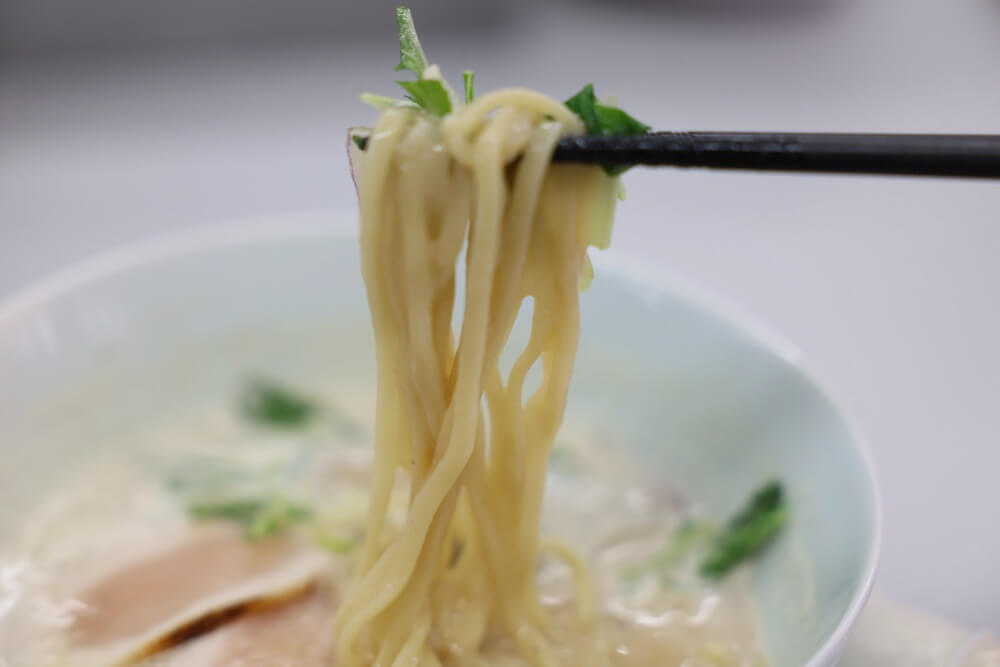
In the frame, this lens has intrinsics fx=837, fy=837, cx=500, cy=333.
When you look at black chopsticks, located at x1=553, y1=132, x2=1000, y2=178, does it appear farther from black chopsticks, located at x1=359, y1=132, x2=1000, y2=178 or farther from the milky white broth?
the milky white broth

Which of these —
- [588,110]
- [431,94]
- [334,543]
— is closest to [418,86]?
[431,94]

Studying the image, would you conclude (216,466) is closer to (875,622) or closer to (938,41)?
Answer: (875,622)

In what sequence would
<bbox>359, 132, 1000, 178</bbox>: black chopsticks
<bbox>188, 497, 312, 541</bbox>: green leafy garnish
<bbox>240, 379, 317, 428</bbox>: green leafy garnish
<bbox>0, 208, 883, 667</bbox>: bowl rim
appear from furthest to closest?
<bbox>240, 379, 317, 428</bbox>: green leafy garnish → <bbox>188, 497, 312, 541</bbox>: green leafy garnish → <bbox>0, 208, 883, 667</bbox>: bowl rim → <bbox>359, 132, 1000, 178</bbox>: black chopsticks

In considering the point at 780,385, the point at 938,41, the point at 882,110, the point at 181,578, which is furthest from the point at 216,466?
the point at 938,41

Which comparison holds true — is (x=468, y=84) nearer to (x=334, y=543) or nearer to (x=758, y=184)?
(x=334, y=543)

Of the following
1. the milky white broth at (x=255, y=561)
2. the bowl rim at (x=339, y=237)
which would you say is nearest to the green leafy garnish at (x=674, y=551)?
the milky white broth at (x=255, y=561)

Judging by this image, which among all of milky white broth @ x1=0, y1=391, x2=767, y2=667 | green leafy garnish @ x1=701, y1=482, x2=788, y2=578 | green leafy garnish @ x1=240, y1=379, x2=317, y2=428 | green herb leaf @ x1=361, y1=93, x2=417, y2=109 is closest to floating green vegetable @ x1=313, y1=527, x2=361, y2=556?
milky white broth @ x1=0, y1=391, x2=767, y2=667
